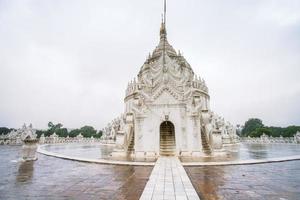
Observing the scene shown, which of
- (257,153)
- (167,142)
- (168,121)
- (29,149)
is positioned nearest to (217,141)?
(167,142)

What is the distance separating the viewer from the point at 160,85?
49.7 feet

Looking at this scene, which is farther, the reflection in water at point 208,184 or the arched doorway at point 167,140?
the arched doorway at point 167,140

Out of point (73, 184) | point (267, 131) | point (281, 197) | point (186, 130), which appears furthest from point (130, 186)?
point (267, 131)

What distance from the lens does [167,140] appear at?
1586 cm

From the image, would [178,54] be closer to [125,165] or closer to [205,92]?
[205,92]

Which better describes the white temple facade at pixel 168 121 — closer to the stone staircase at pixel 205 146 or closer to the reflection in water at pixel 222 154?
the stone staircase at pixel 205 146

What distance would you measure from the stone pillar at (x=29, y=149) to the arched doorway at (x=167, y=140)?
8856 millimetres

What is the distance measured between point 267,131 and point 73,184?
212ft

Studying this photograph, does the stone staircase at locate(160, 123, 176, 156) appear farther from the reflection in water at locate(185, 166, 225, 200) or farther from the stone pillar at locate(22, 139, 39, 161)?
the stone pillar at locate(22, 139, 39, 161)

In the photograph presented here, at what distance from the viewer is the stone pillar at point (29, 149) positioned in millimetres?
11958

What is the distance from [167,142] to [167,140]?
17 centimetres

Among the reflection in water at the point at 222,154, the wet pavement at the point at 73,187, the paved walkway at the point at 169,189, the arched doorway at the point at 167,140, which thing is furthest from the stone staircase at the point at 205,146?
the wet pavement at the point at 73,187

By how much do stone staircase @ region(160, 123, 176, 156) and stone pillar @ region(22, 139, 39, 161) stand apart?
8928 millimetres

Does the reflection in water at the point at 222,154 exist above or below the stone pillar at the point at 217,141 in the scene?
below
